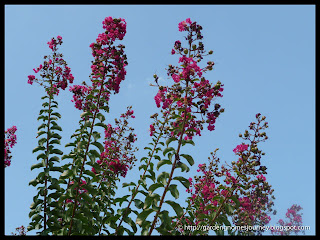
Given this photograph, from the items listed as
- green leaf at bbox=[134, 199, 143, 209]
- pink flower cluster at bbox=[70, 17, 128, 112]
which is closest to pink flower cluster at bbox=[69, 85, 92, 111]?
pink flower cluster at bbox=[70, 17, 128, 112]

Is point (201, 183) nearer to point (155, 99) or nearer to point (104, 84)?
point (155, 99)

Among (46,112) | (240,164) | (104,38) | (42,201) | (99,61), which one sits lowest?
(42,201)

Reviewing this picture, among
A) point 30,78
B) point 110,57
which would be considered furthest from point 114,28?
point 30,78

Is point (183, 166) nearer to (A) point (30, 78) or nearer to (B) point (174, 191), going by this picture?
(B) point (174, 191)

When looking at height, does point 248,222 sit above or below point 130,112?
below

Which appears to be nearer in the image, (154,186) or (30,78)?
(154,186)

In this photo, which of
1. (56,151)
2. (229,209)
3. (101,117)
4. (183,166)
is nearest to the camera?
(183,166)

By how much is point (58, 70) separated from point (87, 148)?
8.72ft

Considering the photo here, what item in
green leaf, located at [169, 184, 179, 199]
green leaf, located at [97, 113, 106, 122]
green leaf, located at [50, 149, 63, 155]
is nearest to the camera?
green leaf, located at [169, 184, 179, 199]

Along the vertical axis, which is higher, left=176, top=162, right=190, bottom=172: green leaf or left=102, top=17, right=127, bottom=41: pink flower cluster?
left=102, top=17, right=127, bottom=41: pink flower cluster

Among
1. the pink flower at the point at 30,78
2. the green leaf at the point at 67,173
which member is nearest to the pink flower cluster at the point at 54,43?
the pink flower at the point at 30,78

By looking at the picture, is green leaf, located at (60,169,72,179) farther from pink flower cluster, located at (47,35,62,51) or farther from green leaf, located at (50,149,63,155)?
pink flower cluster, located at (47,35,62,51)

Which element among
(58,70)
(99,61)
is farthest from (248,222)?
(58,70)

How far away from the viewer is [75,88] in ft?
22.0
